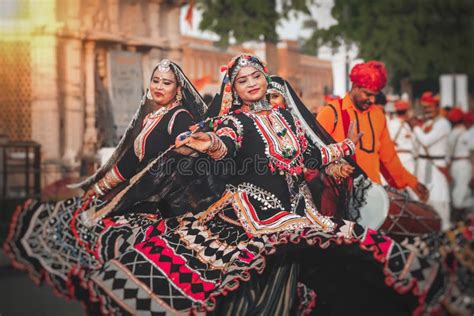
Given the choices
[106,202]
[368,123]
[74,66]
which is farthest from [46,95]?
[106,202]

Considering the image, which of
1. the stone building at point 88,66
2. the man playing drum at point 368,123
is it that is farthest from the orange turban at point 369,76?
the stone building at point 88,66

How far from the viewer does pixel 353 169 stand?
6.36 metres

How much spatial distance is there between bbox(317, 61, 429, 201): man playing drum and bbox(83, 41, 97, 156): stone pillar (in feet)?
9.42

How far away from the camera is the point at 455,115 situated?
14.8m

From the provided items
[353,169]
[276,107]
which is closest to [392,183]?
[353,169]

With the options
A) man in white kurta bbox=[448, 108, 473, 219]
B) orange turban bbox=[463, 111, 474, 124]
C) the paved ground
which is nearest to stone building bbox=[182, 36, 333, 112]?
the paved ground

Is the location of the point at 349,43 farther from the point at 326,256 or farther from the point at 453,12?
the point at 326,256

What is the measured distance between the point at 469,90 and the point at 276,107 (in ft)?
32.8

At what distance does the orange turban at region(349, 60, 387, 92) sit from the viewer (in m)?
7.37

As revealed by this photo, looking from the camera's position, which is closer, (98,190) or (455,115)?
(98,190)

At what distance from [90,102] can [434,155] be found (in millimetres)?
5155

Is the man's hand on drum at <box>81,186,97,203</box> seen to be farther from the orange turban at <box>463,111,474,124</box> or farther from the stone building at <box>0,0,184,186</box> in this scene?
the orange turban at <box>463,111,474,124</box>

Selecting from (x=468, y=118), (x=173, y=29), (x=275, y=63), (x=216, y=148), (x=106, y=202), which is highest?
(x=173, y=29)

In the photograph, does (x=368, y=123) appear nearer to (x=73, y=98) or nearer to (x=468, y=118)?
(x=73, y=98)
